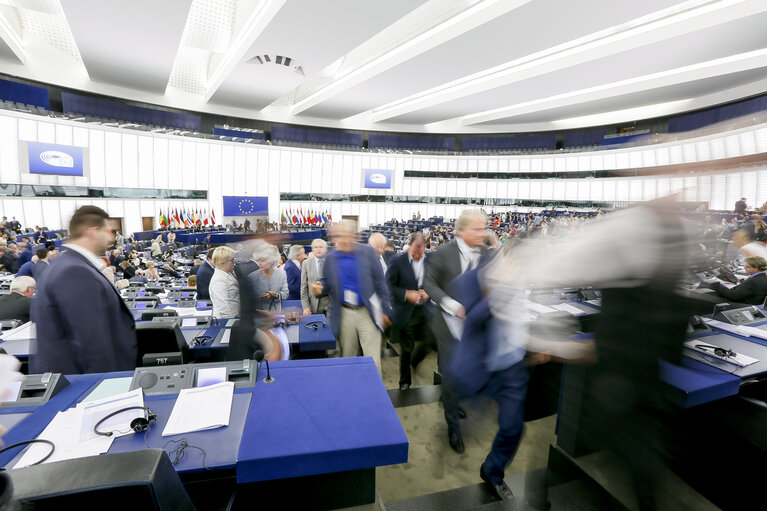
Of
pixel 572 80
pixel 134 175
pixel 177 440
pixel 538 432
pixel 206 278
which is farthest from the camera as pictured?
pixel 134 175

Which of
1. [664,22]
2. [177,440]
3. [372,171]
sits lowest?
[177,440]

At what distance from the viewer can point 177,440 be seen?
1.50 metres

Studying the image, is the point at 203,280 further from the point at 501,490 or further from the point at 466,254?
the point at 501,490

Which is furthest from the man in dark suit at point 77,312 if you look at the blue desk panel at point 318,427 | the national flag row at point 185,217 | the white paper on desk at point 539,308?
the national flag row at point 185,217

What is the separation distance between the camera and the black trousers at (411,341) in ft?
12.8

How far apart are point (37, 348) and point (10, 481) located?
1978mm

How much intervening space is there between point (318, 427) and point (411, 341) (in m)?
2.58

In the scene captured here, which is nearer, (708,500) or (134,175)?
(708,500)

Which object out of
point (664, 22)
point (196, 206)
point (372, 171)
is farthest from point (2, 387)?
point (372, 171)

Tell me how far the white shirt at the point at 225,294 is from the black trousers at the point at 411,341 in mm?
1970

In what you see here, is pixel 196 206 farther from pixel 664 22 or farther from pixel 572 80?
pixel 664 22

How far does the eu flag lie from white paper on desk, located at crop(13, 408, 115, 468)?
21.0 metres

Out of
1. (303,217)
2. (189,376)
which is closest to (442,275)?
(189,376)

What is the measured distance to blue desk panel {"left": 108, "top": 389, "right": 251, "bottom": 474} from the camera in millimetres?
1369
